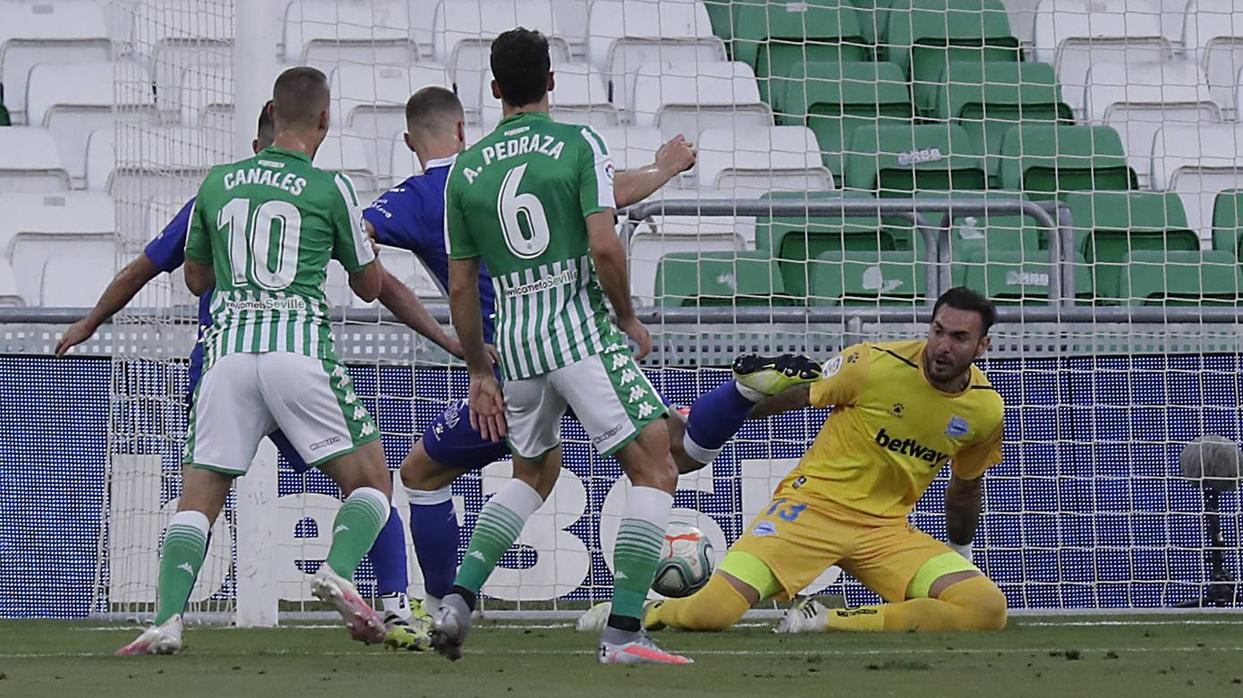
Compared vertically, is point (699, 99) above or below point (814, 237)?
above

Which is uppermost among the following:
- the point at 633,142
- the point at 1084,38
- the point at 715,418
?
the point at 1084,38

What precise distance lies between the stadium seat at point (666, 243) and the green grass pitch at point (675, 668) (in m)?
2.85

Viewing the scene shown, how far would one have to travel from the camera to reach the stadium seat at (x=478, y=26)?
1109cm

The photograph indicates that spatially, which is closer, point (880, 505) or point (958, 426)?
point (958, 426)

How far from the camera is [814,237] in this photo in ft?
31.2

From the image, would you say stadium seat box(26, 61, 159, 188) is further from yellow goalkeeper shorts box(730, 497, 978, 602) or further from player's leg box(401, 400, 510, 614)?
yellow goalkeeper shorts box(730, 497, 978, 602)

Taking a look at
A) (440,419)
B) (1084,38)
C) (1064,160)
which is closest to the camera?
(440,419)

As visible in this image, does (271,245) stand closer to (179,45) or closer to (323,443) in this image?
(323,443)

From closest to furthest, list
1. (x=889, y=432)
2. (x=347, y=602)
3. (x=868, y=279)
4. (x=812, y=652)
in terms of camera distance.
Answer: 1. (x=347, y=602)
2. (x=812, y=652)
3. (x=889, y=432)
4. (x=868, y=279)

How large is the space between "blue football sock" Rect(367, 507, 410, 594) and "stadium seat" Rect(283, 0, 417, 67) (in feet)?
15.9

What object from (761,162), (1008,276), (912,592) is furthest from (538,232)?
(761,162)

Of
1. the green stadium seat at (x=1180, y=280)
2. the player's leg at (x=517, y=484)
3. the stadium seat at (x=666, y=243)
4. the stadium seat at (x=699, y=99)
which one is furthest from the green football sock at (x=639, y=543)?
the stadium seat at (x=699, y=99)

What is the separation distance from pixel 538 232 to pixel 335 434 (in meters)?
0.88

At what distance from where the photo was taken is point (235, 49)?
23.7 ft
